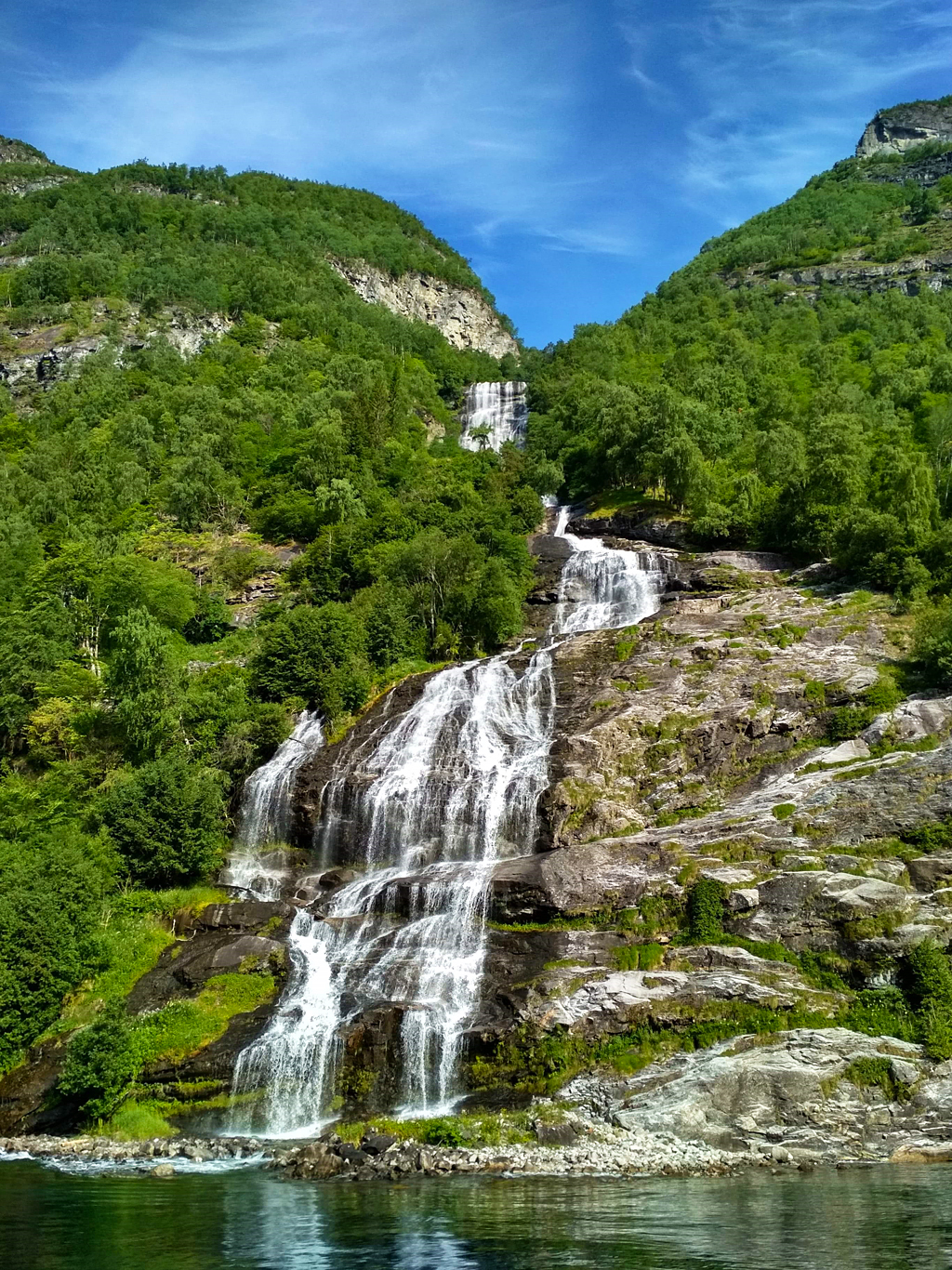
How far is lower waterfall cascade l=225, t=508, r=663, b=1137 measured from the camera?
3142cm

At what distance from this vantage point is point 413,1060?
31.0m

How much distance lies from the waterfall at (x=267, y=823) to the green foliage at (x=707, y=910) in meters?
19.1

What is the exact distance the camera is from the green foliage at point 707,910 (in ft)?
109

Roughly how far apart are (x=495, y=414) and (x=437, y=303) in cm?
5703

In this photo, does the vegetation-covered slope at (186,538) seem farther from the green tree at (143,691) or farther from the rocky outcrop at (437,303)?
the rocky outcrop at (437,303)

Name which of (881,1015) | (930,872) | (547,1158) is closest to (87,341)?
(930,872)

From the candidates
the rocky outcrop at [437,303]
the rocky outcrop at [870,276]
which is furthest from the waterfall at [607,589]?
the rocky outcrop at [437,303]

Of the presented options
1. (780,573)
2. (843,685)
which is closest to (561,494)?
(780,573)

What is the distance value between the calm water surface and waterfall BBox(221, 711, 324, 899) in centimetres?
1884

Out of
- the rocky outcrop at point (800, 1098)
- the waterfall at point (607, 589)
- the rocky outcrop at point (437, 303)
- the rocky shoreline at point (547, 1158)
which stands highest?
the rocky outcrop at point (437, 303)

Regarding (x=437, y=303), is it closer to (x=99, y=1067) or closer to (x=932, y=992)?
(x=99, y=1067)

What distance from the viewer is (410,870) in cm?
4162

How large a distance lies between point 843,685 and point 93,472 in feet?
220

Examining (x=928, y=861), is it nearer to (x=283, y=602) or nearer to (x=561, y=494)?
(x=283, y=602)
